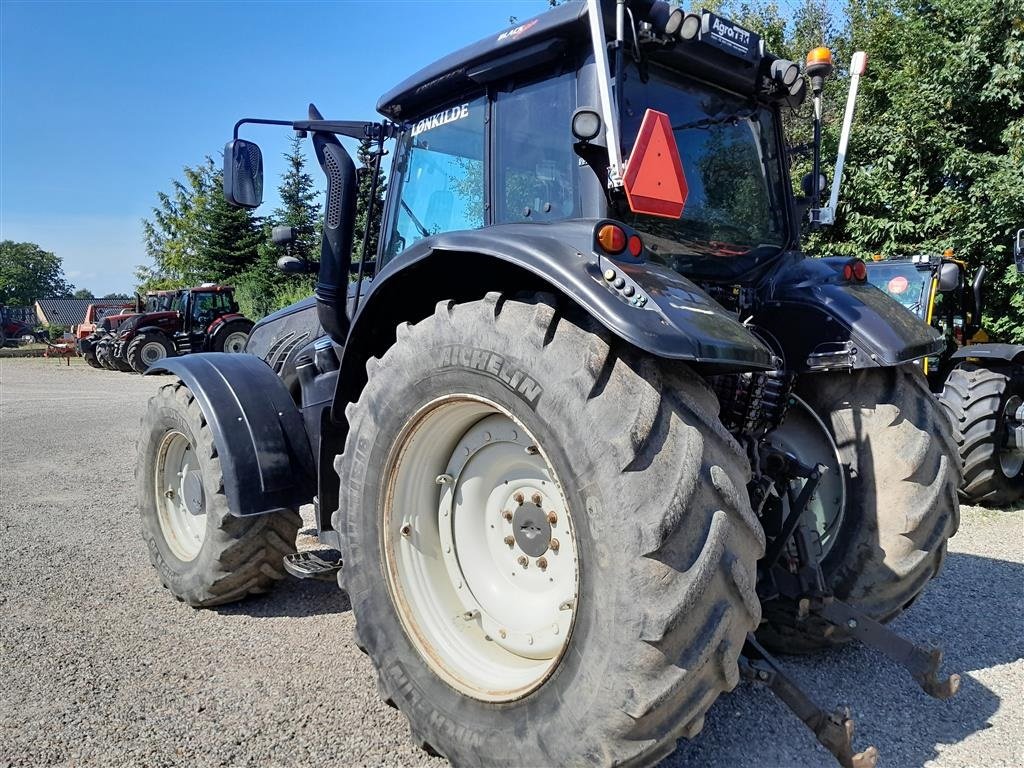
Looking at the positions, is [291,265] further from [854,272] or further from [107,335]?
[107,335]

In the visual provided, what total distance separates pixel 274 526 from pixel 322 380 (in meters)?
0.78

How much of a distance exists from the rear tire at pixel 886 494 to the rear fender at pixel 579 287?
0.97 metres

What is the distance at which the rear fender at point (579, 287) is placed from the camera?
6.18ft

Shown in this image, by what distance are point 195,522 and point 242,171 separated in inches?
79.3

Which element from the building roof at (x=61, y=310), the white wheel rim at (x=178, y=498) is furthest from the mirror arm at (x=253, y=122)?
the building roof at (x=61, y=310)

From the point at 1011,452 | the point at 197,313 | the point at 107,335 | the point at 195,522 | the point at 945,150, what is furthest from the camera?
the point at 107,335

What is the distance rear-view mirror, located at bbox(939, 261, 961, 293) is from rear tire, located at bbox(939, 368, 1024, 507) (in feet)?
3.01

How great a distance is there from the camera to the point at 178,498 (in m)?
4.27

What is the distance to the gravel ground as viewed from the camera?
253cm

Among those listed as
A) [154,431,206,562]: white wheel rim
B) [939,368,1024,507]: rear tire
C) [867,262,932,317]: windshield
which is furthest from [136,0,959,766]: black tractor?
[867,262,932,317]: windshield

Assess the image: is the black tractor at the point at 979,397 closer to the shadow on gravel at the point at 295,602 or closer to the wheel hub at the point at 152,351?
the shadow on gravel at the point at 295,602

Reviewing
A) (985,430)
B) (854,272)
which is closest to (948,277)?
(985,430)

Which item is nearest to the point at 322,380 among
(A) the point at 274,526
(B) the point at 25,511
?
(A) the point at 274,526

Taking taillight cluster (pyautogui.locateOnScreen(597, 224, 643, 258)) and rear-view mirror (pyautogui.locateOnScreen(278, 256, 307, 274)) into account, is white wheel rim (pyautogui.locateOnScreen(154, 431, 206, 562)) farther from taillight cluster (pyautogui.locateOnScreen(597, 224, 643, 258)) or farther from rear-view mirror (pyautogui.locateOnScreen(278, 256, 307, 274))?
taillight cluster (pyautogui.locateOnScreen(597, 224, 643, 258))
